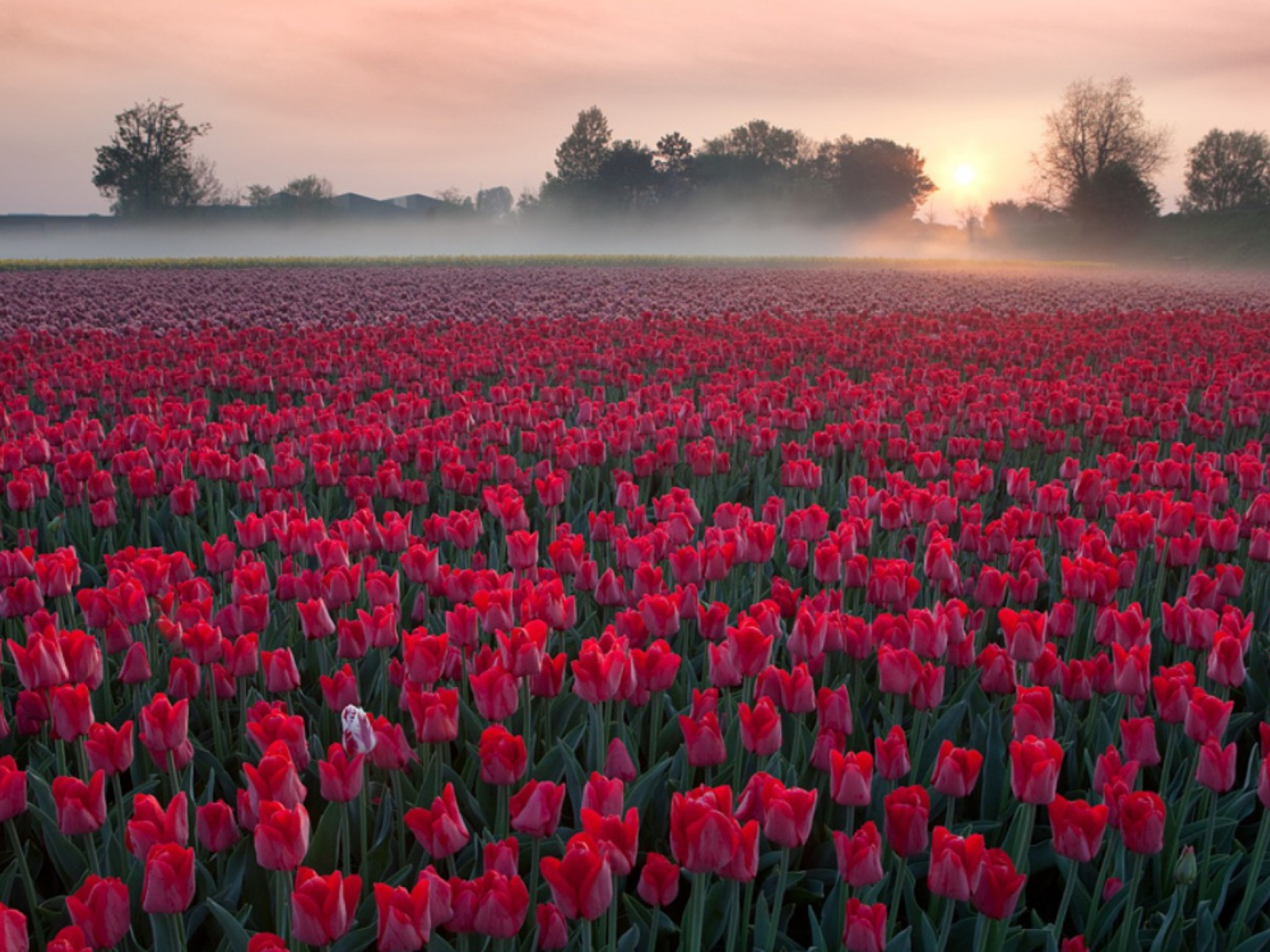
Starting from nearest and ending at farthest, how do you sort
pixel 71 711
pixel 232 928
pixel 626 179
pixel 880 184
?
pixel 232 928
pixel 71 711
pixel 626 179
pixel 880 184

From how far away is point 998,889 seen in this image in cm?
180

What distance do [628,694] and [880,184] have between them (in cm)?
9458

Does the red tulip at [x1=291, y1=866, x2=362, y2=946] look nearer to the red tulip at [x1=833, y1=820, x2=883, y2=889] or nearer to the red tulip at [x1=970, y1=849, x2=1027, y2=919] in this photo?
the red tulip at [x1=833, y1=820, x2=883, y2=889]

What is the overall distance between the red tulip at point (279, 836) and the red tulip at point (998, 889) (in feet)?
3.74

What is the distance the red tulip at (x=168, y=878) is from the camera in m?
1.67

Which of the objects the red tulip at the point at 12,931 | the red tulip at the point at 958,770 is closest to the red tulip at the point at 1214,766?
the red tulip at the point at 958,770

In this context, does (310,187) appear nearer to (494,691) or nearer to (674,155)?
(674,155)

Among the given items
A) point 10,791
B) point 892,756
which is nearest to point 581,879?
point 892,756

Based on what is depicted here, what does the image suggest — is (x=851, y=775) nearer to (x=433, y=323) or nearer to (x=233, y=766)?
(x=233, y=766)

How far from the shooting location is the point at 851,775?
2041 mm

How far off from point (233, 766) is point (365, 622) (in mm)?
577

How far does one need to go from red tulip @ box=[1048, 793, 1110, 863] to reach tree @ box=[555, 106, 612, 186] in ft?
306

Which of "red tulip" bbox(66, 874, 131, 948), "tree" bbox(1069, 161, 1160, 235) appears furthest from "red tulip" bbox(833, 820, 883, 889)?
"tree" bbox(1069, 161, 1160, 235)

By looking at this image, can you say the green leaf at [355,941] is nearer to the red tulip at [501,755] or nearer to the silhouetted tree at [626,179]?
the red tulip at [501,755]
